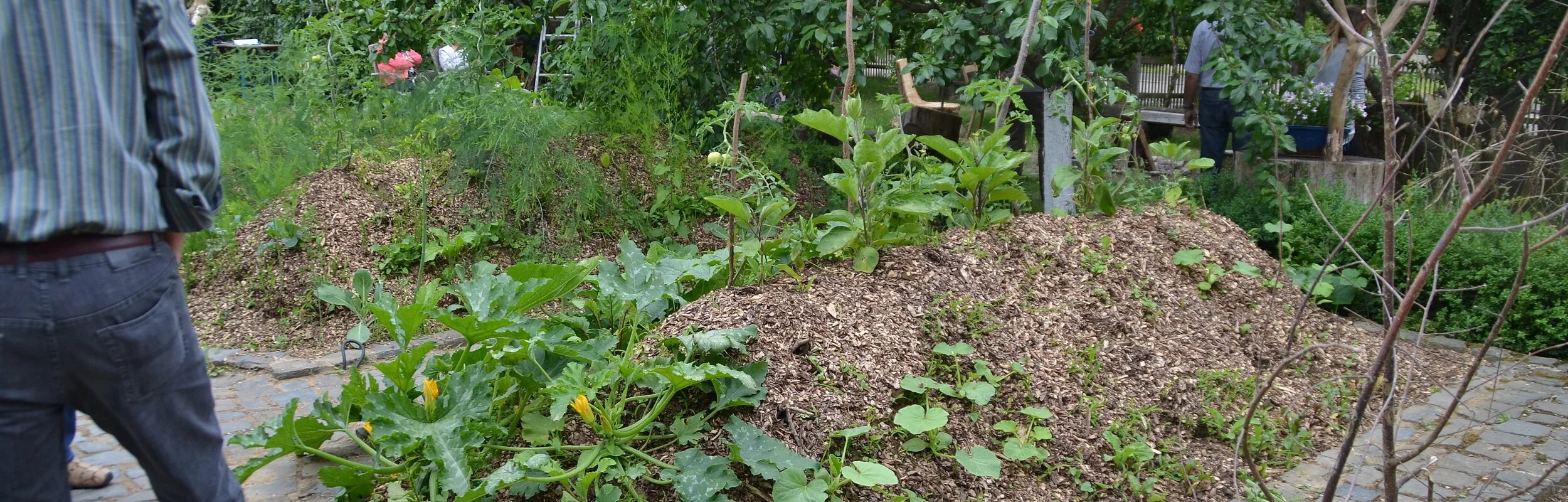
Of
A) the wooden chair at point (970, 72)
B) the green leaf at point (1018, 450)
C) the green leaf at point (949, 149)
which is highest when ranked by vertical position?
the wooden chair at point (970, 72)

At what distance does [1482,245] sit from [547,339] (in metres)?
4.60

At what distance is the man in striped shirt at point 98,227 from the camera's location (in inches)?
69.5

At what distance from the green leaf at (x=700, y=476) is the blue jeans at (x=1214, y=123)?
18.5 feet

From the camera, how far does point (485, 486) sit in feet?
8.46

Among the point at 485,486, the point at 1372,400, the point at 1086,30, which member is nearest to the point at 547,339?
the point at 485,486

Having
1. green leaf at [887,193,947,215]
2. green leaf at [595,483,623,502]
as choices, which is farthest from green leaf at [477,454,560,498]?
green leaf at [887,193,947,215]

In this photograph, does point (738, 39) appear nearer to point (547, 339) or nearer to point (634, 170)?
point (634, 170)

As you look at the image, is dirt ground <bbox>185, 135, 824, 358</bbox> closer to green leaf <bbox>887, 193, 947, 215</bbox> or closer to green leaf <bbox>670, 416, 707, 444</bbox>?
green leaf <bbox>887, 193, 947, 215</bbox>

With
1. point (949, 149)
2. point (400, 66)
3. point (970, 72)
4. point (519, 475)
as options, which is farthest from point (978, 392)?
point (400, 66)

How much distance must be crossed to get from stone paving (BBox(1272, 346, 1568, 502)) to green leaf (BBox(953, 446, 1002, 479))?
1.00 meters

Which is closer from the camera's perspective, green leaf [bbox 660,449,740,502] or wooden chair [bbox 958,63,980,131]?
green leaf [bbox 660,449,740,502]

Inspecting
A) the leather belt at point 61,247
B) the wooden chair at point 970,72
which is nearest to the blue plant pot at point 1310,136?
the wooden chair at point 970,72

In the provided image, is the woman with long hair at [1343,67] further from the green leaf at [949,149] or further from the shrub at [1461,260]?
the green leaf at [949,149]

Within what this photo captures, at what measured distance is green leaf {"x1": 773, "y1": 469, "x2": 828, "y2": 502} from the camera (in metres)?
2.68
